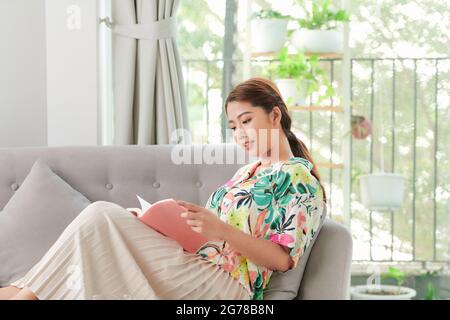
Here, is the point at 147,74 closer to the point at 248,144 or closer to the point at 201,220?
the point at 248,144

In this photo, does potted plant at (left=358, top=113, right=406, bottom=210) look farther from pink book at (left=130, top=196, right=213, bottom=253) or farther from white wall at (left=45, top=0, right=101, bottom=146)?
pink book at (left=130, top=196, right=213, bottom=253)

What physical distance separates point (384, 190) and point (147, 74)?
1.60 meters

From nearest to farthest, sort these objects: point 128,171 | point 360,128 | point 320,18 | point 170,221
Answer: point 170,221
point 128,171
point 320,18
point 360,128

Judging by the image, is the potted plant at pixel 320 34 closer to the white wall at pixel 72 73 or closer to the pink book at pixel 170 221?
the white wall at pixel 72 73

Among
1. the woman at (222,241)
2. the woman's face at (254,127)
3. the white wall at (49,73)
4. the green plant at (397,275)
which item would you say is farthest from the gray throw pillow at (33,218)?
the green plant at (397,275)

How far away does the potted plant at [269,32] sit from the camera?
412cm

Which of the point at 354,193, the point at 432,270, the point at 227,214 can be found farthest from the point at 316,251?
the point at 354,193

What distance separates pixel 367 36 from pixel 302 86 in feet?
3.27

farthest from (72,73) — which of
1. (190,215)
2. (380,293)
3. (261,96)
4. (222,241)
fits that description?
(380,293)

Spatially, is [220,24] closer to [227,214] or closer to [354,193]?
[354,193]

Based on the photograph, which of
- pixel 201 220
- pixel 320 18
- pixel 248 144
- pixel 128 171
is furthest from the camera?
pixel 320 18

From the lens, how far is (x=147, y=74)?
10.9 ft

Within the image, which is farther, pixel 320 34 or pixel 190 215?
pixel 320 34

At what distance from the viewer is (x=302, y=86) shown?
422 cm
